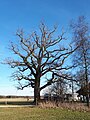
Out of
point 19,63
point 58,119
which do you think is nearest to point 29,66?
point 19,63

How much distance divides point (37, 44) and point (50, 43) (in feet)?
8.03

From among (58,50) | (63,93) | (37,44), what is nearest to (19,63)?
(37,44)

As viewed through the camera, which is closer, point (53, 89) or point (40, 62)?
point (40, 62)

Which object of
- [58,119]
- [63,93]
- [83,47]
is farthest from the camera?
[63,93]

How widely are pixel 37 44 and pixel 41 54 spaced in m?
1.95

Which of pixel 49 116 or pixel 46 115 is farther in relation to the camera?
pixel 46 115

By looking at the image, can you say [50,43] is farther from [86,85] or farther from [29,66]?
[86,85]

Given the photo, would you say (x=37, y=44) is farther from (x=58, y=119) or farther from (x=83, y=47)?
(x=58, y=119)

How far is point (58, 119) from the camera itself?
14.7 metres

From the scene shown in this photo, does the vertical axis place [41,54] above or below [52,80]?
above

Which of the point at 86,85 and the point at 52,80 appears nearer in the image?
the point at 86,85

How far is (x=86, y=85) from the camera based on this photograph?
34406 mm

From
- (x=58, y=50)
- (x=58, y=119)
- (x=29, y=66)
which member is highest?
(x=58, y=50)

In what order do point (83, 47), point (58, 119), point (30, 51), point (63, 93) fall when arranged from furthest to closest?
1. point (63, 93)
2. point (30, 51)
3. point (83, 47)
4. point (58, 119)
